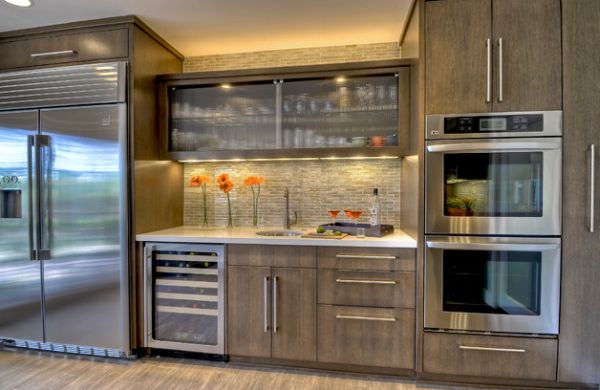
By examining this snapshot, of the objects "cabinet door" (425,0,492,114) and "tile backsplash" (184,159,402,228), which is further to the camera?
"tile backsplash" (184,159,402,228)

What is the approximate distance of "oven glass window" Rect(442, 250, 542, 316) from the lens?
1.85 meters

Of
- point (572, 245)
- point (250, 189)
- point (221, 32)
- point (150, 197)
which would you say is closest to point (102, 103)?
point (150, 197)

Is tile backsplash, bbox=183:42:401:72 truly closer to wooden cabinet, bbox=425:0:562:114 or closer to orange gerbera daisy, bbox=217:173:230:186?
wooden cabinet, bbox=425:0:562:114

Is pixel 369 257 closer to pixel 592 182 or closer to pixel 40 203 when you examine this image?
pixel 592 182

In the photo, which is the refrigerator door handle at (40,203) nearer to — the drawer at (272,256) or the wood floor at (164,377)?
the wood floor at (164,377)

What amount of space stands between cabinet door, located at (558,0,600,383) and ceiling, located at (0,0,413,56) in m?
1.04

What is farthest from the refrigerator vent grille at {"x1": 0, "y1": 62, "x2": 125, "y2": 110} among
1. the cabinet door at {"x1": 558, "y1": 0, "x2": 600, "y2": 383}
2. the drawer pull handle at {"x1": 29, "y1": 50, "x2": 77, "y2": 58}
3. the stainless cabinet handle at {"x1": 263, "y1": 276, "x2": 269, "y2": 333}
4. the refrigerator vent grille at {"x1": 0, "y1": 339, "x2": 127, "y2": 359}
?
the cabinet door at {"x1": 558, "y1": 0, "x2": 600, "y2": 383}

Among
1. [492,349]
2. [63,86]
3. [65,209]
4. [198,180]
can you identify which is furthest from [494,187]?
[63,86]

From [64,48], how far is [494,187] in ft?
10.6

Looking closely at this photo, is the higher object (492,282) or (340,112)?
(340,112)

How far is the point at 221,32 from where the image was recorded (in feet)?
8.16

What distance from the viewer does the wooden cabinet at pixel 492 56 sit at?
181cm

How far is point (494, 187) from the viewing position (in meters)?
1.85

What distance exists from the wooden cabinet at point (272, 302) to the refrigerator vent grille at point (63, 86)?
1.47m
